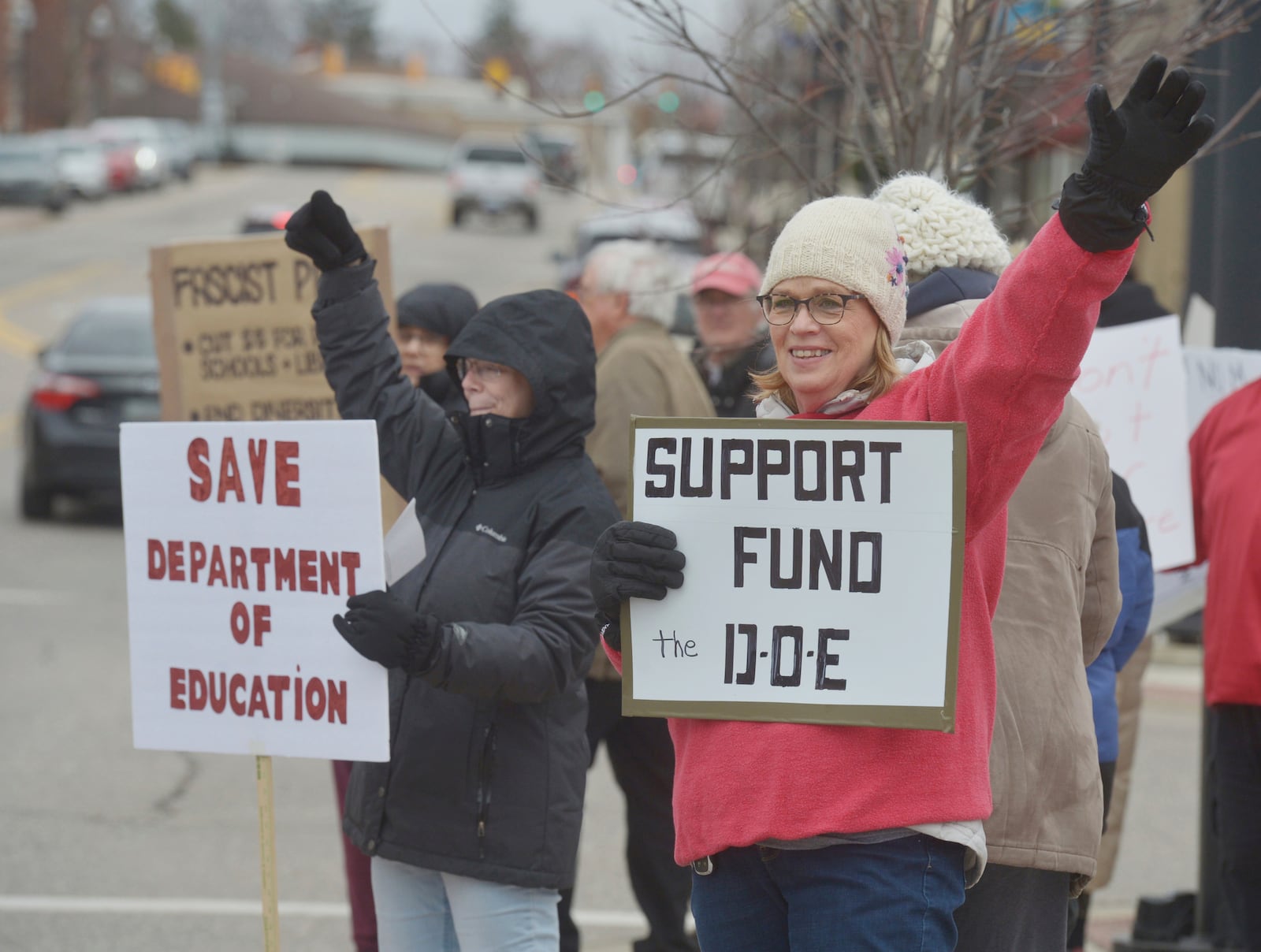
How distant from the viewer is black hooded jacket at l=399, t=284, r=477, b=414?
4789 millimetres

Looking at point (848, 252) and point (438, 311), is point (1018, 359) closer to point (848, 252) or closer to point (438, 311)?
point (848, 252)

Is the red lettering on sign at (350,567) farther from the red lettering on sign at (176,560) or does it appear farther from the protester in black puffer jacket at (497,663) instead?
the red lettering on sign at (176,560)

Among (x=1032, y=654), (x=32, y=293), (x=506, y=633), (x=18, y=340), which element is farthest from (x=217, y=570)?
(x=32, y=293)

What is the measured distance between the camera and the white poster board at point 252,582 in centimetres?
330

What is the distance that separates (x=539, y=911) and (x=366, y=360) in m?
1.26

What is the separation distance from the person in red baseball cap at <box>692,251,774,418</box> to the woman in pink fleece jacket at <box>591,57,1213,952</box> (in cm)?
312

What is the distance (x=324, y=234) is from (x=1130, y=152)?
76.6 inches

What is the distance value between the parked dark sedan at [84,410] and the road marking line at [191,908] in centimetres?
702

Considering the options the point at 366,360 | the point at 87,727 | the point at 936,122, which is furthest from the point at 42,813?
the point at 936,122

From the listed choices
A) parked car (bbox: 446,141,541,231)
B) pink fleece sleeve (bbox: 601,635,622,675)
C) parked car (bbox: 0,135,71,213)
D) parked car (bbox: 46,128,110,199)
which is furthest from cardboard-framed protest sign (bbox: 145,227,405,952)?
parked car (bbox: 46,128,110,199)

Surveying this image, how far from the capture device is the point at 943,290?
295 cm

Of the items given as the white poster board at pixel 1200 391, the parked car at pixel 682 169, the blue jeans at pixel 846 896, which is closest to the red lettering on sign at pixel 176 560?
the blue jeans at pixel 846 896

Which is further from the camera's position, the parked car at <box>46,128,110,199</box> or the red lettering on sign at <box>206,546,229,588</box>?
the parked car at <box>46,128,110,199</box>

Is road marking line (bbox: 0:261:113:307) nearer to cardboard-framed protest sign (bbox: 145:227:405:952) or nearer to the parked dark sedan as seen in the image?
the parked dark sedan
